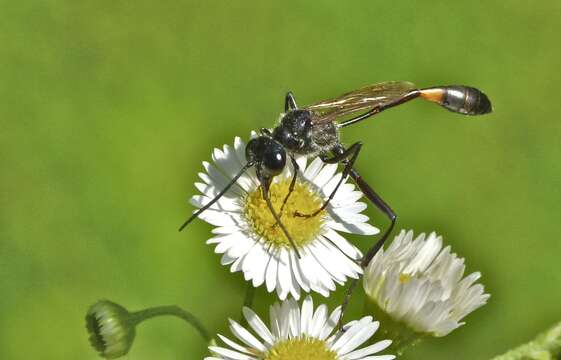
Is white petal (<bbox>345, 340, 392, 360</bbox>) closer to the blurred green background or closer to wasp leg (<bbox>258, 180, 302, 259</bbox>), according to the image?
wasp leg (<bbox>258, 180, 302, 259</bbox>)

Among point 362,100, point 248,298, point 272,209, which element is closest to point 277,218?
point 272,209

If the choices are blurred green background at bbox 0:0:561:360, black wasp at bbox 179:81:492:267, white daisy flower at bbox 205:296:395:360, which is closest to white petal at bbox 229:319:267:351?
white daisy flower at bbox 205:296:395:360

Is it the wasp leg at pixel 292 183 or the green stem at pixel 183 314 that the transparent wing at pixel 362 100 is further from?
the green stem at pixel 183 314

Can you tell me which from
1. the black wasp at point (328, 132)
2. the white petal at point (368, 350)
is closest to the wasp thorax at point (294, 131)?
the black wasp at point (328, 132)

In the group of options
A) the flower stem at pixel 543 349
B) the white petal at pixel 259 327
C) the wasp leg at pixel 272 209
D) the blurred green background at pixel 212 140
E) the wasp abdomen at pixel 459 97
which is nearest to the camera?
the flower stem at pixel 543 349

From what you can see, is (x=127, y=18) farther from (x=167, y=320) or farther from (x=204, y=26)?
(x=167, y=320)

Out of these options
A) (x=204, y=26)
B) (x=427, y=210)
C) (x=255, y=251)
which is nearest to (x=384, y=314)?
(x=255, y=251)
